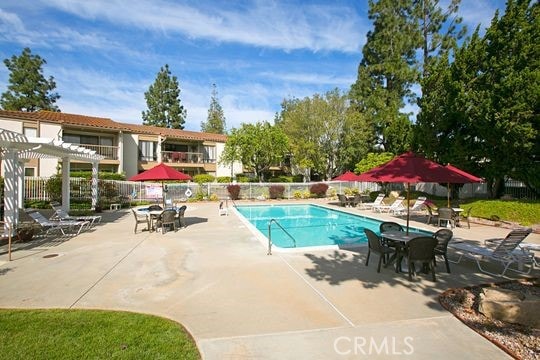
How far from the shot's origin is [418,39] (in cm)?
2931

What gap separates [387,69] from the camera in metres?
30.8

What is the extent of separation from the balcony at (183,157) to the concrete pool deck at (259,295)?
77.8 ft

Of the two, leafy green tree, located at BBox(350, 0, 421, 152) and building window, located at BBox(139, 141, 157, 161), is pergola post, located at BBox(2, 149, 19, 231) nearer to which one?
building window, located at BBox(139, 141, 157, 161)

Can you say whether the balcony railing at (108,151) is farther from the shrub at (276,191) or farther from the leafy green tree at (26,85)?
the leafy green tree at (26,85)

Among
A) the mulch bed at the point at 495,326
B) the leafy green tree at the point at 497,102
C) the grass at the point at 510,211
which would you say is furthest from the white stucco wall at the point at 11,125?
the grass at the point at 510,211

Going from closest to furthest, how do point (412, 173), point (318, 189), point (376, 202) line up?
1. point (412, 173)
2. point (376, 202)
3. point (318, 189)

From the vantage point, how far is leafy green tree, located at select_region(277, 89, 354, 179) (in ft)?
105

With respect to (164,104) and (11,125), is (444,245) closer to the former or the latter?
(11,125)

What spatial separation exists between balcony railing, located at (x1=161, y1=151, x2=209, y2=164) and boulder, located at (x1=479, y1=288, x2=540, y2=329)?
104 ft

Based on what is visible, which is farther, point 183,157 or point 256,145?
point 183,157

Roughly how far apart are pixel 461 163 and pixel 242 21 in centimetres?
1464

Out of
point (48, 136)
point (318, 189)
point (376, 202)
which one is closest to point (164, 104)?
point (48, 136)

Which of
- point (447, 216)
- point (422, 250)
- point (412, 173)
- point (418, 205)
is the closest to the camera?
point (422, 250)

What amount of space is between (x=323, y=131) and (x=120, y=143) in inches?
801
